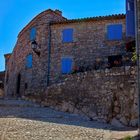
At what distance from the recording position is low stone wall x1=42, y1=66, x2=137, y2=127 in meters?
17.8

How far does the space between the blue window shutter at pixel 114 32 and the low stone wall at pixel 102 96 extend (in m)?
7.44

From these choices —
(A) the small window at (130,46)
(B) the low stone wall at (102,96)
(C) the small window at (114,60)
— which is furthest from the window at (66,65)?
(B) the low stone wall at (102,96)

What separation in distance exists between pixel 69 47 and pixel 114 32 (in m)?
3.91

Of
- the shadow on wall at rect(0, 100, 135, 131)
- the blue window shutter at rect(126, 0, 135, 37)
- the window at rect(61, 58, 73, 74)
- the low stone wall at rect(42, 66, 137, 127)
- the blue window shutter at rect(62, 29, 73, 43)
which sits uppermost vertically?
the blue window shutter at rect(62, 29, 73, 43)

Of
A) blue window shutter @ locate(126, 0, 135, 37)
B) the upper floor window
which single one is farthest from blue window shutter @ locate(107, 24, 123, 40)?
blue window shutter @ locate(126, 0, 135, 37)

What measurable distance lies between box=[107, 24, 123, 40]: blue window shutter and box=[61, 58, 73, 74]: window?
375 centimetres

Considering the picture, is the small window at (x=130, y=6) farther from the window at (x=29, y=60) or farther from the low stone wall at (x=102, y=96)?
the window at (x=29, y=60)

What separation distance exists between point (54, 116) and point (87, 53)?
11.1 meters

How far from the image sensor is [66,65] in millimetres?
28000

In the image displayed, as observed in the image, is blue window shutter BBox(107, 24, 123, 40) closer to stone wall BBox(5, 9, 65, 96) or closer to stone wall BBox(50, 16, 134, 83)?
stone wall BBox(50, 16, 134, 83)

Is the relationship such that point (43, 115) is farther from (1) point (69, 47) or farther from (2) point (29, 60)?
(2) point (29, 60)

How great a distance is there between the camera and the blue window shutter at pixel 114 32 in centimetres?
2720

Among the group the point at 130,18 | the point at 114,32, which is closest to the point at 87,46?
the point at 114,32

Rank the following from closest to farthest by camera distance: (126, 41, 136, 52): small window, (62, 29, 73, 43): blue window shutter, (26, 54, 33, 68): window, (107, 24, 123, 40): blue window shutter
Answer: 1. (126, 41, 136, 52): small window
2. (107, 24, 123, 40): blue window shutter
3. (62, 29, 73, 43): blue window shutter
4. (26, 54, 33, 68): window
